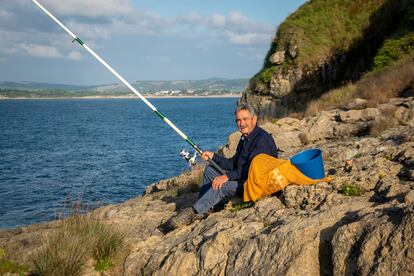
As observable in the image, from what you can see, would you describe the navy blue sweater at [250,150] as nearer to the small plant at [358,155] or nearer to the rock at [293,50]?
the small plant at [358,155]

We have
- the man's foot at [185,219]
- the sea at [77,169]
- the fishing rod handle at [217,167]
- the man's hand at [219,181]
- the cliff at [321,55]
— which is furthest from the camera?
the cliff at [321,55]

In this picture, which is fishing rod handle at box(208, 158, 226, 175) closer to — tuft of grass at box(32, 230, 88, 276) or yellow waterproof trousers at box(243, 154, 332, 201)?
→ yellow waterproof trousers at box(243, 154, 332, 201)

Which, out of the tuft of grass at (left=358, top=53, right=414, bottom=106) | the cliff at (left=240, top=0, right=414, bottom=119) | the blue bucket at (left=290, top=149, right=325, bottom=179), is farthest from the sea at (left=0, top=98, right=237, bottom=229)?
the tuft of grass at (left=358, top=53, right=414, bottom=106)

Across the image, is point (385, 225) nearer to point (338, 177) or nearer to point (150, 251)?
point (338, 177)

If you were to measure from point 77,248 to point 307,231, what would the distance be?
3.40 m

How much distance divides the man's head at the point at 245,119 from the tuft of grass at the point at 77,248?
2.77 metres

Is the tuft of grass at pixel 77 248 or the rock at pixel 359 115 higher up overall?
the rock at pixel 359 115

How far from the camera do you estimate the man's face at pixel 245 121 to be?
24.8 feet

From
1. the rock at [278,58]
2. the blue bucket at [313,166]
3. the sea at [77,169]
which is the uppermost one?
the rock at [278,58]

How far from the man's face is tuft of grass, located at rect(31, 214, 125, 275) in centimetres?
277

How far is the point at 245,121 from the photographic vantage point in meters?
7.54

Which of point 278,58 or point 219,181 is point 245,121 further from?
point 278,58

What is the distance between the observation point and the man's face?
24.8ft

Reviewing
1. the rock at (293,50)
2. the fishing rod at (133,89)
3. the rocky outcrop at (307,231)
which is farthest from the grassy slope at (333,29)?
the fishing rod at (133,89)
